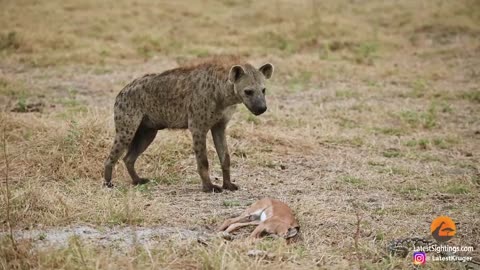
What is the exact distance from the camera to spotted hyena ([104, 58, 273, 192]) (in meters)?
5.61

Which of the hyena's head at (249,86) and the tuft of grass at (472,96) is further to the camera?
the tuft of grass at (472,96)

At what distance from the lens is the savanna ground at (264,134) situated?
4359 mm

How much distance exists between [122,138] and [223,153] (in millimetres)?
900

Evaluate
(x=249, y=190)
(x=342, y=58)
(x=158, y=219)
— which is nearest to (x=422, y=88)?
(x=342, y=58)

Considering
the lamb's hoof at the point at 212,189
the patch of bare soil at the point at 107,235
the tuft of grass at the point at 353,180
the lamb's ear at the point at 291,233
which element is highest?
the patch of bare soil at the point at 107,235

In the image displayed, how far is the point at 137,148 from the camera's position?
623 cm

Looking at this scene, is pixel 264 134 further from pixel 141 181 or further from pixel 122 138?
pixel 122 138

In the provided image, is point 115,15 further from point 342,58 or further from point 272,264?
point 272,264

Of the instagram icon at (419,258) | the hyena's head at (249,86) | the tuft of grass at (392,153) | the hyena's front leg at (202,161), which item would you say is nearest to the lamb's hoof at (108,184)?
the hyena's front leg at (202,161)

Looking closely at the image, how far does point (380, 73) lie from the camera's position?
11.8m

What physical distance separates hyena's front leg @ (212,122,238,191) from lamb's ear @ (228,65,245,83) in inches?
18.6

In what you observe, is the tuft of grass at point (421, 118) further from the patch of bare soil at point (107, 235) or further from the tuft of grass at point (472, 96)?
the patch of bare soil at point (107, 235)

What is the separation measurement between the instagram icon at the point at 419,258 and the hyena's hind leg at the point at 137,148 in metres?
2.80

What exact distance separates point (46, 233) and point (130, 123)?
1850 mm
